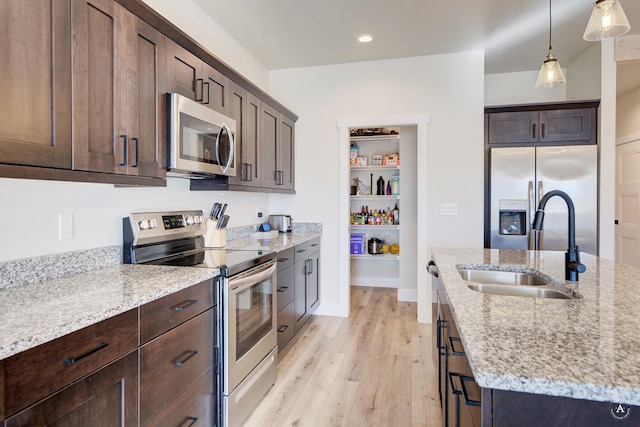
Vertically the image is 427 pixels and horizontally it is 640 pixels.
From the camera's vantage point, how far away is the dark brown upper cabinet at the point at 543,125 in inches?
140

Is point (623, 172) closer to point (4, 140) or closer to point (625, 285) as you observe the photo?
point (625, 285)

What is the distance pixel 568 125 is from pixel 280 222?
10.1 ft

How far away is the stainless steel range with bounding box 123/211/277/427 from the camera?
1.81 m

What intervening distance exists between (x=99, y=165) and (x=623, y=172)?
627 cm

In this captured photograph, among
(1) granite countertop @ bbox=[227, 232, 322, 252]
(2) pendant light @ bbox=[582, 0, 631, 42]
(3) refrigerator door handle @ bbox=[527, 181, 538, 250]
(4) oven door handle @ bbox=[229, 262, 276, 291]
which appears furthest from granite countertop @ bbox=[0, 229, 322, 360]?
(3) refrigerator door handle @ bbox=[527, 181, 538, 250]

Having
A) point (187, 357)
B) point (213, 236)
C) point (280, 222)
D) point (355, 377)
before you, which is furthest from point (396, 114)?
point (187, 357)

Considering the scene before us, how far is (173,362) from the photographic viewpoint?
58.3 inches

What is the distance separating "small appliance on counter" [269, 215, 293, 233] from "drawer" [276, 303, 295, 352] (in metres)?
1.06

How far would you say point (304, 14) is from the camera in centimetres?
283

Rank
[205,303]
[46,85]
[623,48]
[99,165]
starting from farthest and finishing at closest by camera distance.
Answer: [623,48], [205,303], [99,165], [46,85]

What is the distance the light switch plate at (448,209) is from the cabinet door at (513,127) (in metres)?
0.80

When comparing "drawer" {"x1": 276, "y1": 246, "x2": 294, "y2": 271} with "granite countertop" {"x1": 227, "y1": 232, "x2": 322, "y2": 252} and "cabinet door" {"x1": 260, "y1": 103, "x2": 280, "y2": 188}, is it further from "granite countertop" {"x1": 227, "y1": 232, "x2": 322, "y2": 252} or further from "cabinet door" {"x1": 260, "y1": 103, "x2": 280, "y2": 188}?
"cabinet door" {"x1": 260, "y1": 103, "x2": 280, "y2": 188}

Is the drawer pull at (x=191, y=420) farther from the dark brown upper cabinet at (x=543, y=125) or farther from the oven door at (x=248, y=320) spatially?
the dark brown upper cabinet at (x=543, y=125)

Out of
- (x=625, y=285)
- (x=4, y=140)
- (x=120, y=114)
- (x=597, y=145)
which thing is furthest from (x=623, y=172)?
(x=4, y=140)
